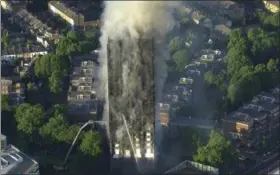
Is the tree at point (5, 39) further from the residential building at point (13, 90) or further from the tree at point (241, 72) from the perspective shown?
the tree at point (241, 72)

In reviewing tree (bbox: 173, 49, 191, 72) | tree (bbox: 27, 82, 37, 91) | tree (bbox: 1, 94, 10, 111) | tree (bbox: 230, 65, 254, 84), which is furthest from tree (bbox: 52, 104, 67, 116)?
tree (bbox: 230, 65, 254, 84)

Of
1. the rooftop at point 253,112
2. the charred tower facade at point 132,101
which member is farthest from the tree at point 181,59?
the charred tower facade at point 132,101

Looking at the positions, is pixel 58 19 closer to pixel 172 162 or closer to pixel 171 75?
pixel 171 75

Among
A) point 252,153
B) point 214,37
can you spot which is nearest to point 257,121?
point 252,153

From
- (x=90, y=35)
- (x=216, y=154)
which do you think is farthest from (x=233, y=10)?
(x=216, y=154)

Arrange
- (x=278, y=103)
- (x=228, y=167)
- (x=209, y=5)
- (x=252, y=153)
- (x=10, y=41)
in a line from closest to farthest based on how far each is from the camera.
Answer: (x=228, y=167), (x=252, y=153), (x=278, y=103), (x=10, y=41), (x=209, y=5)

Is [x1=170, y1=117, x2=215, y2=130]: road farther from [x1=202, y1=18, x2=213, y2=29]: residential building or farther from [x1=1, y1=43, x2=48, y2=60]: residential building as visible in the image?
[x1=202, y1=18, x2=213, y2=29]: residential building

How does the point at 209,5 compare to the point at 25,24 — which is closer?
the point at 25,24
